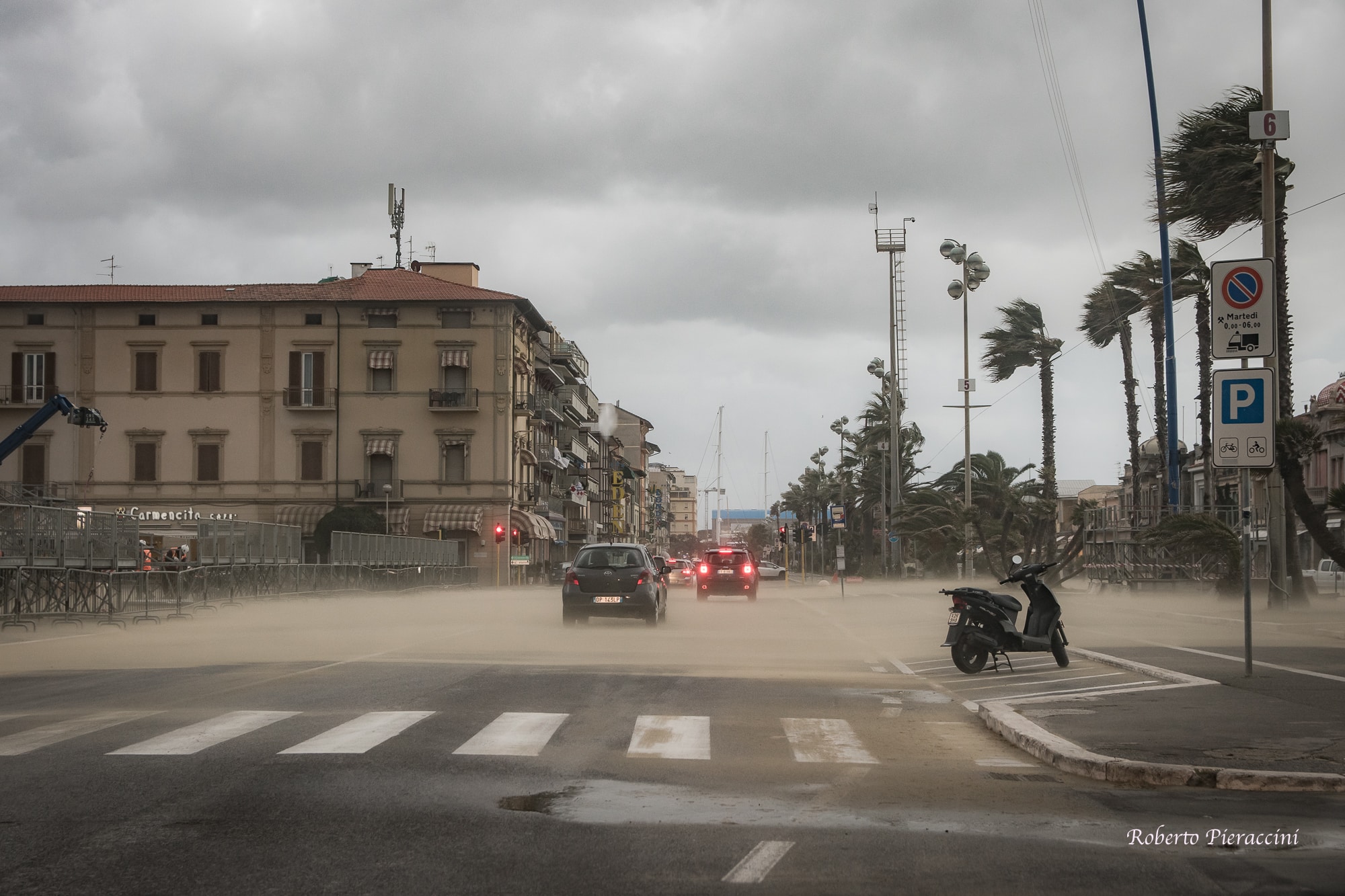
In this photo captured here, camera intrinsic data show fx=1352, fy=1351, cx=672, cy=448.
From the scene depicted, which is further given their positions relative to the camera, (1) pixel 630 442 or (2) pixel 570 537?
(1) pixel 630 442

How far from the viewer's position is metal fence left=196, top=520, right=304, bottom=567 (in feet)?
109

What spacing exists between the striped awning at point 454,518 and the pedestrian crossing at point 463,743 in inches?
2163

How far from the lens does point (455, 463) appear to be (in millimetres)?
67312

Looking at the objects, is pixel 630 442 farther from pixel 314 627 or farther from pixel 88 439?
pixel 314 627

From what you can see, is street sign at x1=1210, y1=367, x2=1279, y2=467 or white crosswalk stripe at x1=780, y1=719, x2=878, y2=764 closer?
white crosswalk stripe at x1=780, y1=719, x2=878, y2=764

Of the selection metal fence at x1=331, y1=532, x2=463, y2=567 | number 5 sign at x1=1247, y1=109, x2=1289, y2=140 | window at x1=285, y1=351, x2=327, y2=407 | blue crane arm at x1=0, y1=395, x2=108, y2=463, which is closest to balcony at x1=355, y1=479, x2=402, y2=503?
window at x1=285, y1=351, x2=327, y2=407

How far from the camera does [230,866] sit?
570cm

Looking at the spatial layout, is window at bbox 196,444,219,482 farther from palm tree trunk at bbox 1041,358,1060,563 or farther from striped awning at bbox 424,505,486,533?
palm tree trunk at bbox 1041,358,1060,563

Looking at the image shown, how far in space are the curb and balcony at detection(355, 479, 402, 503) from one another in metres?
59.6

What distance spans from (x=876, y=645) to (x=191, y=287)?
54936mm

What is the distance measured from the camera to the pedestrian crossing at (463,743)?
9078 millimetres

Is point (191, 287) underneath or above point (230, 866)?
above

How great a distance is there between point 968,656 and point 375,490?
177 ft

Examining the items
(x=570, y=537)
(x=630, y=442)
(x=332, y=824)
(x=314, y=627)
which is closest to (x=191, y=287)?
(x=570, y=537)
